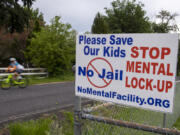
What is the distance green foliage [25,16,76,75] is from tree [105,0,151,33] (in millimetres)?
27101

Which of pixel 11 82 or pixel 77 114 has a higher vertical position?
pixel 77 114

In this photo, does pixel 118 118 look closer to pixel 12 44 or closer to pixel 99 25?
pixel 12 44

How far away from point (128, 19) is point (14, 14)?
3212 cm

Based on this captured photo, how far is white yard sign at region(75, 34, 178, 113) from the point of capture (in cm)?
170

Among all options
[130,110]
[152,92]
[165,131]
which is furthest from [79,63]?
[130,110]

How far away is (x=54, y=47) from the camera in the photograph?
18.5 m

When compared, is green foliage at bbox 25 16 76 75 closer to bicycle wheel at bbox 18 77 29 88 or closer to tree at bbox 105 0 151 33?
bicycle wheel at bbox 18 77 29 88

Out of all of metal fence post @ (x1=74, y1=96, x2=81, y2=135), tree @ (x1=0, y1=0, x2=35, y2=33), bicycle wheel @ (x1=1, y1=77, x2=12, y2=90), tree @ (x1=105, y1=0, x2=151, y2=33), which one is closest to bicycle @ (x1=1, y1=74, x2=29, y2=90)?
bicycle wheel @ (x1=1, y1=77, x2=12, y2=90)

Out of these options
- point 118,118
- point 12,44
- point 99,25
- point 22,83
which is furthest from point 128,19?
point 118,118

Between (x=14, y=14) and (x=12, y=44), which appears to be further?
(x=12, y=44)

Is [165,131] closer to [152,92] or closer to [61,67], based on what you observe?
[152,92]

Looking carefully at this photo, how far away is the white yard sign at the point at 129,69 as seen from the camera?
1701 millimetres

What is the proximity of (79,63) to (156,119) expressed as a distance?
2601mm

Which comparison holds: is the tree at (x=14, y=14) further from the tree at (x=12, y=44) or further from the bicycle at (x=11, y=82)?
the bicycle at (x=11, y=82)
